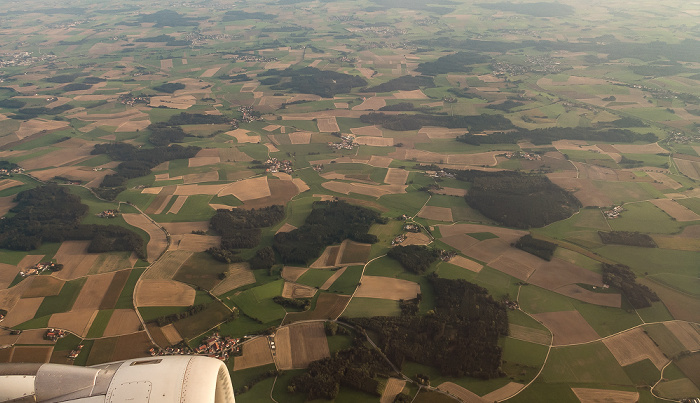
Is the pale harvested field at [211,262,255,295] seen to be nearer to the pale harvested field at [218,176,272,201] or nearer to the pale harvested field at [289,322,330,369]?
the pale harvested field at [289,322,330,369]

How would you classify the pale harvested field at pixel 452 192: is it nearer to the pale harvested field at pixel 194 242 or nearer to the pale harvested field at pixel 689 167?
the pale harvested field at pixel 194 242

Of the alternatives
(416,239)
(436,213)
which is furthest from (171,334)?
Answer: (436,213)

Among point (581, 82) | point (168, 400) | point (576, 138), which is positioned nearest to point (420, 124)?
point (576, 138)

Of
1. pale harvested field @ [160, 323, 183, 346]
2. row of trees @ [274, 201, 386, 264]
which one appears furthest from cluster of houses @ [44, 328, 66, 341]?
row of trees @ [274, 201, 386, 264]

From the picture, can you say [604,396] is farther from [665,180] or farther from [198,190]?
[198,190]

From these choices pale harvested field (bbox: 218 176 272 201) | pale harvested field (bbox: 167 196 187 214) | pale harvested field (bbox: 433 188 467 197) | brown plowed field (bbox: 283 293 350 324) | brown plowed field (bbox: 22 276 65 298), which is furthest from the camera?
pale harvested field (bbox: 433 188 467 197)
